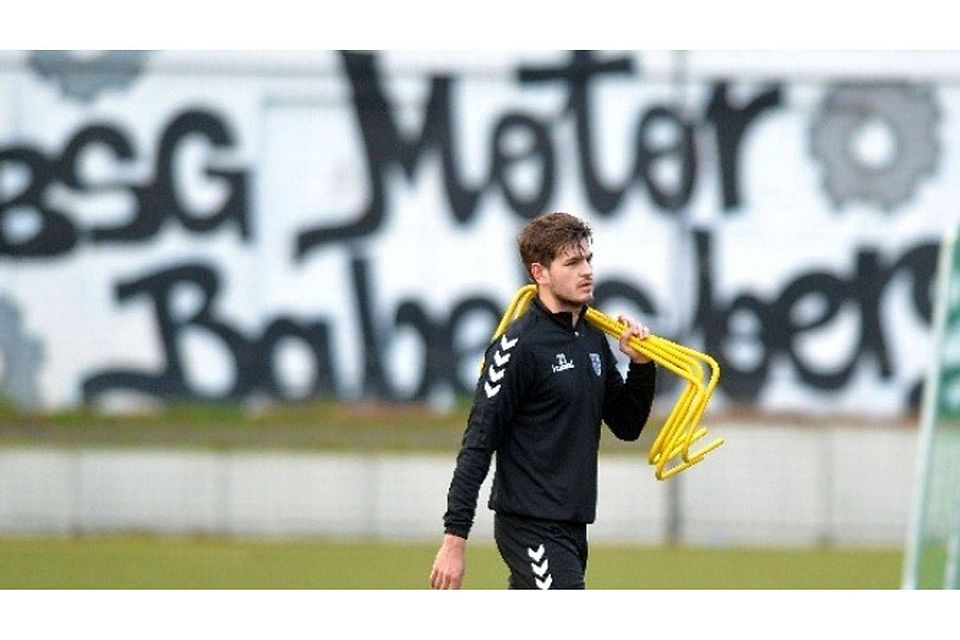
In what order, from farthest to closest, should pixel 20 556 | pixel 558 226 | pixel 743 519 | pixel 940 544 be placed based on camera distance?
pixel 743 519 < pixel 20 556 < pixel 940 544 < pixel 558 226

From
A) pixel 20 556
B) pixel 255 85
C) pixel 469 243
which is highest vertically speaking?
pixel 255 85

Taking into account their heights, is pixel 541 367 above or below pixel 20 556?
above

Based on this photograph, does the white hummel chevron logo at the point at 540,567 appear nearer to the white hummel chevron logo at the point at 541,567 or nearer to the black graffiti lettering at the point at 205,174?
the white hummel chevron logo at the point at 541,567

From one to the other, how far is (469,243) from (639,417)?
8.98 metres

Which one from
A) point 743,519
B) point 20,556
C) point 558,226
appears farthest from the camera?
point 743,519

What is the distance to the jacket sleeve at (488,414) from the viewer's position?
5.49m

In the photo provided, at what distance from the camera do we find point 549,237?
5.54m

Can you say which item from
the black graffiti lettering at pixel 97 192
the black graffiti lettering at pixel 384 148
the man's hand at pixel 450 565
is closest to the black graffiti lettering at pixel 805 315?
the black graffiti lettering at pixel 384 148

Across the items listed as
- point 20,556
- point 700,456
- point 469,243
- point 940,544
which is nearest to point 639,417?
point 700,456

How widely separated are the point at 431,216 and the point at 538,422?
9.26 meters

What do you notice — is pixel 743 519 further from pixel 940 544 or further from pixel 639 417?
pixel 639 417

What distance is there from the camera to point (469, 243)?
48.2 ft

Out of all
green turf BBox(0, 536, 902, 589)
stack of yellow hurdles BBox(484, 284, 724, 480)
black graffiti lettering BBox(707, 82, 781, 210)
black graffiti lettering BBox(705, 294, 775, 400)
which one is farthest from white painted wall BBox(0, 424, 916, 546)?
stack of yellow hurdles BBox(484, 284, 724, 480)

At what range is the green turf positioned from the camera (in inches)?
449
